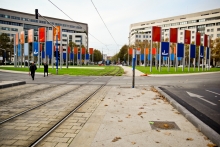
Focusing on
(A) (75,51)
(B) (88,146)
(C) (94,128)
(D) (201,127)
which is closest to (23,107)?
(C) (94,128)

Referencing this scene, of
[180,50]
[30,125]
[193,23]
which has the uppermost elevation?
[193,23]

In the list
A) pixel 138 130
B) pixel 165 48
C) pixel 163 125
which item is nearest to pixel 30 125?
pixel 138 130

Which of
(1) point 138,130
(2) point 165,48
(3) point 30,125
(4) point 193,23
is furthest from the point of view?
(4) point 193,23

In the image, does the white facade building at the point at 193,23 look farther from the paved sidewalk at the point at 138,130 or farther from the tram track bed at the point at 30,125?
the tram track bed at the point at 30,125

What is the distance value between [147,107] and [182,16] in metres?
100

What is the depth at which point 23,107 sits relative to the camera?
6.76 meters

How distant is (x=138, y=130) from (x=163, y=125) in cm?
82

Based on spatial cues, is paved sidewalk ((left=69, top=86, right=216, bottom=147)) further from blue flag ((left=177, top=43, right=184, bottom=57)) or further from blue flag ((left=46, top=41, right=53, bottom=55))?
blue flag ((left=46, top=41, right=53, bottom=55))

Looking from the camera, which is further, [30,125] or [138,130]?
[30,125]

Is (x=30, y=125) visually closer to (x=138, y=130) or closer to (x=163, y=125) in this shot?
(x=138, y=130)

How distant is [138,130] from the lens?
4430mm

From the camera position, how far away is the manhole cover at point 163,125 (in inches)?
181

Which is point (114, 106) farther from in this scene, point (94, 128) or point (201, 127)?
point (201, 127)

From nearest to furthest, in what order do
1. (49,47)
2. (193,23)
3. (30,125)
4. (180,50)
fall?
1. (30,125)
2. (180,50)
3. (49,47)
4. (193,23)
